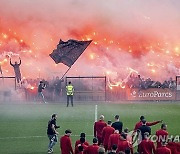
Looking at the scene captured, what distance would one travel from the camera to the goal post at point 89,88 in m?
43.3

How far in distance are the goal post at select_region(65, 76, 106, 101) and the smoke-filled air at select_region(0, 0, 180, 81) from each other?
21.7 feet

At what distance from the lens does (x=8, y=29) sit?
56.4 meters

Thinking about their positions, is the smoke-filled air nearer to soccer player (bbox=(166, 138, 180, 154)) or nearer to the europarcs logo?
the europarcs logo

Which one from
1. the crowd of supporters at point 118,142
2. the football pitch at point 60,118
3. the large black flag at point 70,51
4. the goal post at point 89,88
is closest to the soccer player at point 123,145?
the crowd of supporters at point 118,142

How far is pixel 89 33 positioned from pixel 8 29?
901cm

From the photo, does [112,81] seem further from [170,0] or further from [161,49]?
[170,0]

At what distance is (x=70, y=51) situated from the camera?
46.2 meters

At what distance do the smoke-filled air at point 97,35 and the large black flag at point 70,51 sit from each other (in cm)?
671

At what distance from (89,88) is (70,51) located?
403cm

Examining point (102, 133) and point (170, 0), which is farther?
point (170, 0)

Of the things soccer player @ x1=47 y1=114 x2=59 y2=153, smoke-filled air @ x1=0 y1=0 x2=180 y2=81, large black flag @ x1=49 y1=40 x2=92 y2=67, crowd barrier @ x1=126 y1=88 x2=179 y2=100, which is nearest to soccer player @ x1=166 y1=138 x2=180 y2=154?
soccer player @ x1=47 y1=114 x2=59 y2=153

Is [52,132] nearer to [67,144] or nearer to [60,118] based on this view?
[67,144]

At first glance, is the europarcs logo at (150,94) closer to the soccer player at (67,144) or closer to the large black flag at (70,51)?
the large black flag at (70,51)

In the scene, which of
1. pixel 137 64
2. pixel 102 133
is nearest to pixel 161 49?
pixel 137 64
